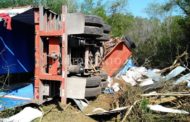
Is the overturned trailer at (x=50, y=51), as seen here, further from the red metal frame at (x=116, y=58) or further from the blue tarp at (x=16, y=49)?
the red metal frame at (x=116, y=58)

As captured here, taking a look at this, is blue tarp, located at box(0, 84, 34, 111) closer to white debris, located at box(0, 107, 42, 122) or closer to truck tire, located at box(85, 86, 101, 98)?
white debris, located at box(0, 107, 42, 122)

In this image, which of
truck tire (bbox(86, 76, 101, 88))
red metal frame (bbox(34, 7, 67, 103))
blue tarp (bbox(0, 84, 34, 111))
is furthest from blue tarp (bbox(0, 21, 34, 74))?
truck tire (bbox(86, 76, 101, 88))

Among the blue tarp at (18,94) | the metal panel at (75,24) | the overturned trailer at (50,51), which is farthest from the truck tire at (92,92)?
the metal panel at (75,24)

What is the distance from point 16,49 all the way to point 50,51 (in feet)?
4.00

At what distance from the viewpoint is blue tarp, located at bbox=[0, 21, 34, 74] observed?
805 cm

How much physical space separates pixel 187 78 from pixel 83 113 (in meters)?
3.29

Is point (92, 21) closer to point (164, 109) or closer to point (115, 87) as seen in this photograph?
point (115, 87)

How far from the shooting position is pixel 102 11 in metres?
25.9

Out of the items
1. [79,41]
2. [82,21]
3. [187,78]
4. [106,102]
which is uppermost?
[82,21]

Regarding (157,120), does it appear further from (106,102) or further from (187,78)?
(187,78)

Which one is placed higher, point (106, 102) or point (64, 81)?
point (64, 81)

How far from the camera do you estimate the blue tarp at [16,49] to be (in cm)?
805

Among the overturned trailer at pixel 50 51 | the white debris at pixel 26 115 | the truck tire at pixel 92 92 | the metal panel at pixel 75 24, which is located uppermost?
the metal panel at pixel 75 24

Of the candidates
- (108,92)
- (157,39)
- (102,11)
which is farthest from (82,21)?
(102,11)
